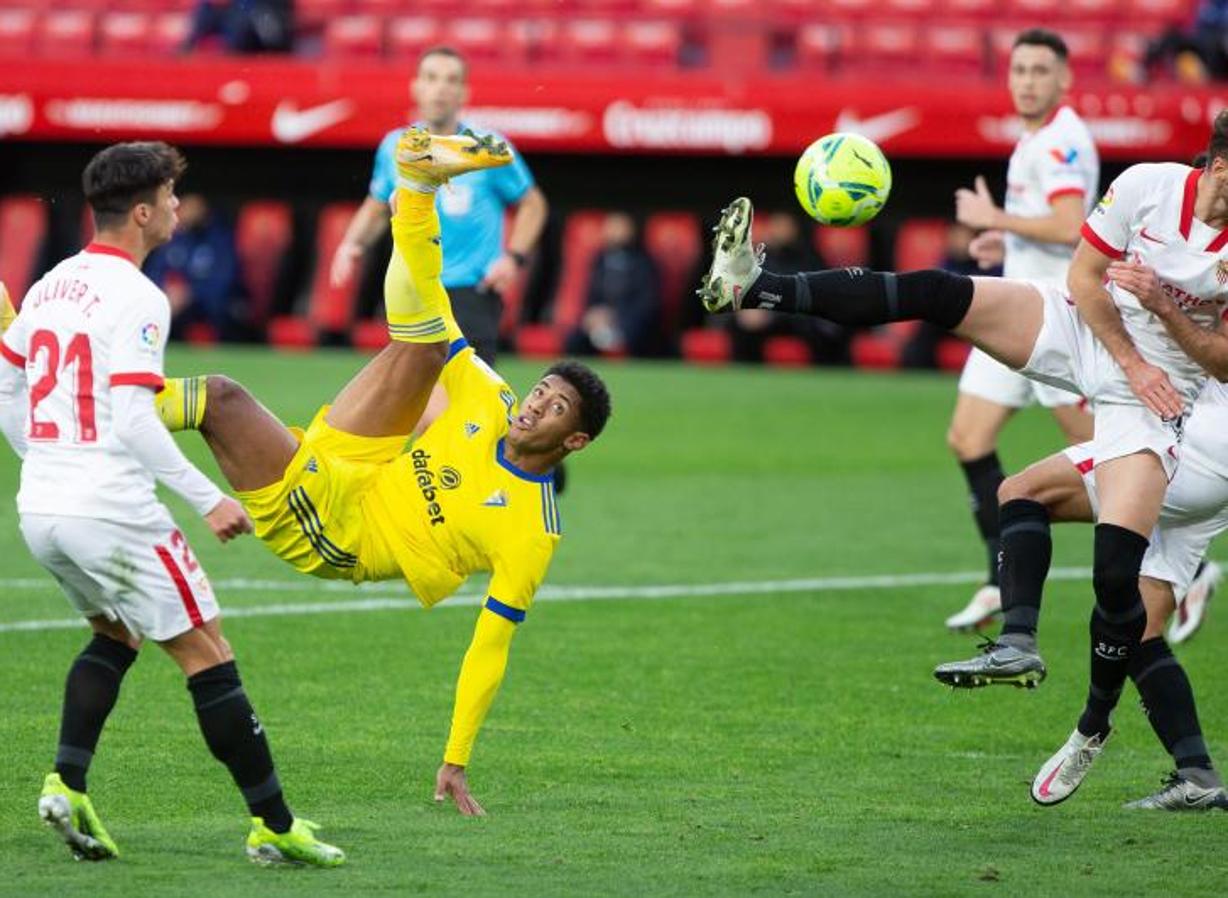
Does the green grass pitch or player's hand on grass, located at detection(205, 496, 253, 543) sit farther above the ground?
player's hand on grass, located at detection(205, 496, 253, 543)

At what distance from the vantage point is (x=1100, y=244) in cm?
723

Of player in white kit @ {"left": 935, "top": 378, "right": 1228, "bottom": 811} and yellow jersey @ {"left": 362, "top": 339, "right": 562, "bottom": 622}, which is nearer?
player in white kit @ {"left": 935, "top": 378, "right": 1228, "bottom": 811}

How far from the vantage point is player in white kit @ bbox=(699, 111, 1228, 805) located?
7012 mm

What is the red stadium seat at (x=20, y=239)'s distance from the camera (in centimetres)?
2470

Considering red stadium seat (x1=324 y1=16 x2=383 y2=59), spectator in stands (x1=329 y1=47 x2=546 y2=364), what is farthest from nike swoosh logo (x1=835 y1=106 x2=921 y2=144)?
spectator in stands (x1=329 y1=47 x2=546 y2=364)

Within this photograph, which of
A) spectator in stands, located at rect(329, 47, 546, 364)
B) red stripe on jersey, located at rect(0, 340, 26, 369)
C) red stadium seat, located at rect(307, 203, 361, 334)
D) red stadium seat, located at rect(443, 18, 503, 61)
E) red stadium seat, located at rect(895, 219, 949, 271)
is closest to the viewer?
red stripe on jersey, located at rect(0, 340, 26, 369)

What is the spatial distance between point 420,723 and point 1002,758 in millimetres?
2158

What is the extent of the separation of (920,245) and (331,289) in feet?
21.6

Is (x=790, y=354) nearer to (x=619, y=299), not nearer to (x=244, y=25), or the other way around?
(x=619, y=299)

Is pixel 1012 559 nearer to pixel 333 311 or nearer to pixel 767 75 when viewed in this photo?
pixel 767 75

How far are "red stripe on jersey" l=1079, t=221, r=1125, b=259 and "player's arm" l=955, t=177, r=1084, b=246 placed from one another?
300 centimetres

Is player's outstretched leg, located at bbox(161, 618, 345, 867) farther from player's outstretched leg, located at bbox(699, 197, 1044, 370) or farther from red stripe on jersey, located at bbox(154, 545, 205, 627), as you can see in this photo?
player's outstretched leg, located at bbox(699, 197, 1044, 370)

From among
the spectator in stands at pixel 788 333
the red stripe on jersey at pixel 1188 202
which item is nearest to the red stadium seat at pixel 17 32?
the spectator in stands at pixel 788 333

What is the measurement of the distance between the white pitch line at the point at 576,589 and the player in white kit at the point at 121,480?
4349 millimetres
